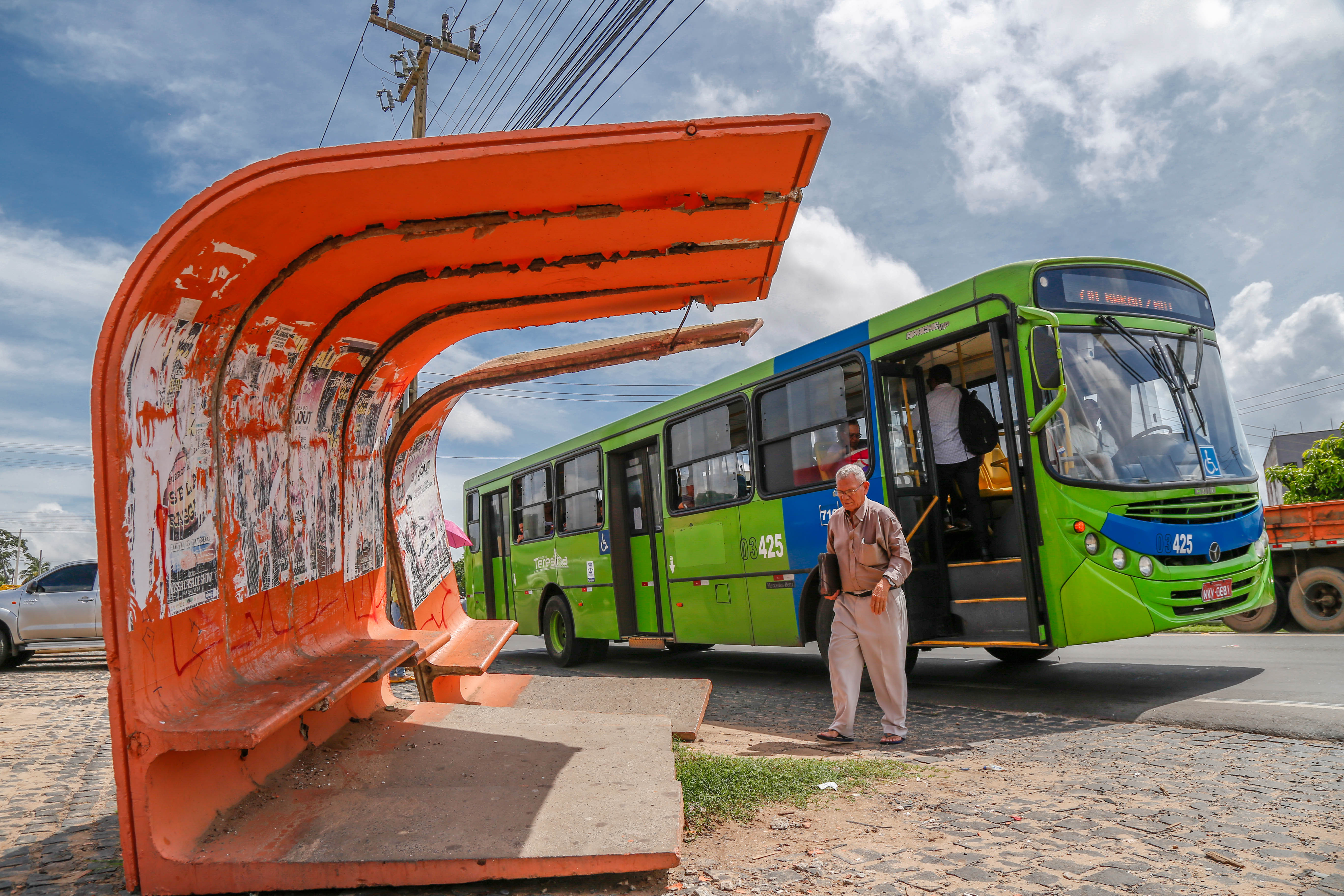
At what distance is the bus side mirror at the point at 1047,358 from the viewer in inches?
233

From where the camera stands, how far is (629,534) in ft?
36.5

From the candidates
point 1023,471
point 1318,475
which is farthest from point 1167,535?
point 1318,475

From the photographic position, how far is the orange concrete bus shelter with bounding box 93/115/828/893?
3014 mm

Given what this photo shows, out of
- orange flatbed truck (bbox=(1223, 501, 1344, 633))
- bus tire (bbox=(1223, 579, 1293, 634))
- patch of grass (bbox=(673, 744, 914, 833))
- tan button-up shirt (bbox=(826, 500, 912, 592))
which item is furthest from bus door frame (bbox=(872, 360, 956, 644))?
bus tire (bbox=(1223, 579, 1293, 634))

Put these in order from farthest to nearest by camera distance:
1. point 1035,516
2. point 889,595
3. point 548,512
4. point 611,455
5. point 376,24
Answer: point 376,24 → point 548,512 → point 611,455 → point 1035,516 → point 889,595

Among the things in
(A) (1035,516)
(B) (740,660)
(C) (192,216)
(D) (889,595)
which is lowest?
(B) (740,660)

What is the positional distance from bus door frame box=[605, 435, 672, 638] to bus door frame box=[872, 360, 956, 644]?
11.9 ft

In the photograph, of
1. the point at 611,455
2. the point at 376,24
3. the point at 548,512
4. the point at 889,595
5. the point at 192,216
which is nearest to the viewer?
the point at 192,216

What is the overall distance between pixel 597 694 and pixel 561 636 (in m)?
6.35

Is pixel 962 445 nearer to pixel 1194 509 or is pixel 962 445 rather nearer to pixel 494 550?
pixel 1194 509

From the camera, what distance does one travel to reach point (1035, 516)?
6164mm

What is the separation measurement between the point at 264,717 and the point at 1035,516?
5091mm

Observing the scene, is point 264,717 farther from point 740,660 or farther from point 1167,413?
point 740,660

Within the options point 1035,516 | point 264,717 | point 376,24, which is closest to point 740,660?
point 1035,516
